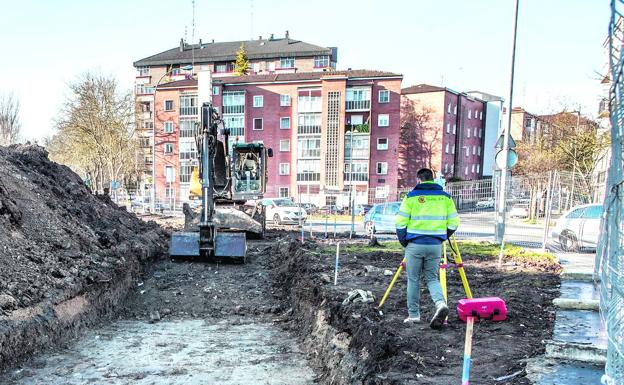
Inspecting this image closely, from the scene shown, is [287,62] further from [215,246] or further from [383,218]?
[215,246]

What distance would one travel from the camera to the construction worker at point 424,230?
557 cm

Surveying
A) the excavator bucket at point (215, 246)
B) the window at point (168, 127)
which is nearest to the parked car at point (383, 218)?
the excavator bucket at point (215, 246)

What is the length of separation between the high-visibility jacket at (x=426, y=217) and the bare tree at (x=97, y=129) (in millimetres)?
36308

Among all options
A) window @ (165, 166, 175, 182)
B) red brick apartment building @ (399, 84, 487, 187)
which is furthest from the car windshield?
window @ (165, 166, 175, 182)

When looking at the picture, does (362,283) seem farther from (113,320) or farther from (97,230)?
(97,230)

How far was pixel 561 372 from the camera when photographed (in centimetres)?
388

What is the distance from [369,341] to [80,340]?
4.30 meters

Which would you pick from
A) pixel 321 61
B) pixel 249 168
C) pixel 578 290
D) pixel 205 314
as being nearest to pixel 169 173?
pixel 321 61

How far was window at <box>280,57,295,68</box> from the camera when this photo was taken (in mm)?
63531

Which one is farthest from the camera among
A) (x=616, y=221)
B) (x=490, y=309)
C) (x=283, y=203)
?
(x=283, y=203)

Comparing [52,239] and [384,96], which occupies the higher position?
[384,96]

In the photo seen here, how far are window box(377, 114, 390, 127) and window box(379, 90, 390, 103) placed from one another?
1.42 m

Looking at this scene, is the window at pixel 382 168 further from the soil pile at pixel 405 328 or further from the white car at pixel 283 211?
the soil pile at pixel 405 328

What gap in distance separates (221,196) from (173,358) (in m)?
8.50
